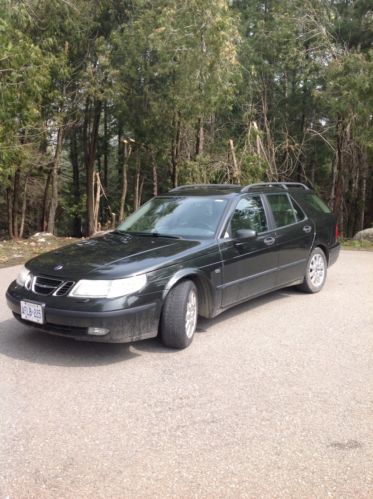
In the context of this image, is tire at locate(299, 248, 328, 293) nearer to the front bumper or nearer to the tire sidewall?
the tire sidewall

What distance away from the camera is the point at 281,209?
669cm

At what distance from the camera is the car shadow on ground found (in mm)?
4582

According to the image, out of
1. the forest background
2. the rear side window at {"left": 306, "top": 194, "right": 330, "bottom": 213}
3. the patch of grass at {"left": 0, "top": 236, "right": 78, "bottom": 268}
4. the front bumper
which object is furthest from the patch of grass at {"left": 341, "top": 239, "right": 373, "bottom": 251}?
the front bumper

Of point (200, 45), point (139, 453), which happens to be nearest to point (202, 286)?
point (139, 453)

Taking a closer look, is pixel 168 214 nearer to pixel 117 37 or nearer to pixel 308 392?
pixel 308 392

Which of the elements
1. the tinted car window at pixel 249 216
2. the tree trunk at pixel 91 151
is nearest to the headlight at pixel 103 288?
the tinted car window at pixel 249 216

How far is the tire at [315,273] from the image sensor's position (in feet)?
23.2

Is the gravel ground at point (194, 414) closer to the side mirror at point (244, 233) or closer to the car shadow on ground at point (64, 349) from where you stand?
the car shadow on ground at point (64, 349)

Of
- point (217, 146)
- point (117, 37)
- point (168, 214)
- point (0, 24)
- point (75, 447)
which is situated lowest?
point (75, 447)

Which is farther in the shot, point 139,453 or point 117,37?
point 117,37

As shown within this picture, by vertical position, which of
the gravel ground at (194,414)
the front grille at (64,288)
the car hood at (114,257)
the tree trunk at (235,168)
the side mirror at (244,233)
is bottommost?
the gravel ground at (194,414)

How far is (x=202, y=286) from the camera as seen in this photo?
518 cm

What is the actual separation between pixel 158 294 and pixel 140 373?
0.73m

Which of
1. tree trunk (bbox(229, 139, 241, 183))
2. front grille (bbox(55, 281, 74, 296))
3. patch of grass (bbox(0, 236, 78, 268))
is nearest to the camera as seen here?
front grille (bbox(55, 281, 74, 296))
